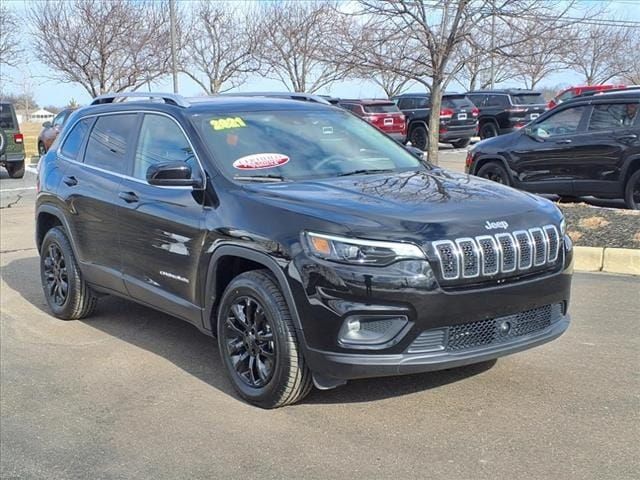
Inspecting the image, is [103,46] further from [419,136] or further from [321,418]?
[321,418]

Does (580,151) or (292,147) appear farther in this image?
(580,151)

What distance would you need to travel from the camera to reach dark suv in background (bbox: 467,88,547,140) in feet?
81.8

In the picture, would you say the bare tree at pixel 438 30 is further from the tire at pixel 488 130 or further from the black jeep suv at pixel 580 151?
the tire at pixel 488 130

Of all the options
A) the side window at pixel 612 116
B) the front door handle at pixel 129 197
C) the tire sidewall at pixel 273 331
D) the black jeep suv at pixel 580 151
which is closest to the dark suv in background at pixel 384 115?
the black jeep suv at pixel 580 151

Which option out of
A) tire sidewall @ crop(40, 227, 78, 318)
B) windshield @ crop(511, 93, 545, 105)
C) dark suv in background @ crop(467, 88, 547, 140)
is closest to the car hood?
tire sidewall @ crop(40, 227, 78, 318)

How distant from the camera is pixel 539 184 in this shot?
11211mm

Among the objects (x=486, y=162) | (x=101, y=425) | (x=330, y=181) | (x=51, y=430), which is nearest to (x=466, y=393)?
(x=330, y=181)

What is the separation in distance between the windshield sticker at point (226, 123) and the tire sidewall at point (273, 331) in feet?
3.84

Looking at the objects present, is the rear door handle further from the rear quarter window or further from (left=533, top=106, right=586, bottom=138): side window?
the rear quarter window

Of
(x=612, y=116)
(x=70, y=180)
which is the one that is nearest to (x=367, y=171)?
(x=70, y=180)

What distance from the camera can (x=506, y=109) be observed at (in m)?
25.2

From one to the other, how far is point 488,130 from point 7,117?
15407 mm

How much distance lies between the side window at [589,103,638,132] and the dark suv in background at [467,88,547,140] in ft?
47.0

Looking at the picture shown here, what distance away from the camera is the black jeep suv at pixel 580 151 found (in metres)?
10.1
